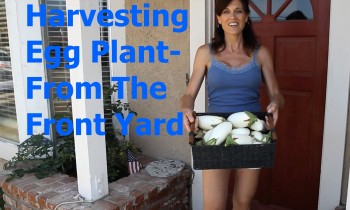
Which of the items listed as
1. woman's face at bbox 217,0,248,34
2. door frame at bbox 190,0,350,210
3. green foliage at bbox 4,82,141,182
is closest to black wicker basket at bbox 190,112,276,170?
woman's face at bbox 217,0,248,34

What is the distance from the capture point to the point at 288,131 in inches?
106

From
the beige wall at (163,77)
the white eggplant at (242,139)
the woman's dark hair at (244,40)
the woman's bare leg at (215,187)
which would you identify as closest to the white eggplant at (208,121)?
the white eggplant at (242,139)

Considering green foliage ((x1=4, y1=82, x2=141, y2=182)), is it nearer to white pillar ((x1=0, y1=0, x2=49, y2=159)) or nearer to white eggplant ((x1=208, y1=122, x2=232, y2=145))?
white pillar ((x1=0, y1=0, x2=49, y2=159))

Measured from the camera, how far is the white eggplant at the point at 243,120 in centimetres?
168

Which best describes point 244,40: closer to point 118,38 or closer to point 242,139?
point 242,139

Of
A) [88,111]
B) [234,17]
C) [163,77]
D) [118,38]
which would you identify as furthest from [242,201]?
[118,38]

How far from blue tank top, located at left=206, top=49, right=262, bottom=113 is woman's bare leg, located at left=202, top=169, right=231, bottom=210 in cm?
35

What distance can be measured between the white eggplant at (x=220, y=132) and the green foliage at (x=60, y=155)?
64.6 inches

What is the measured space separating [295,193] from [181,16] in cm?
172

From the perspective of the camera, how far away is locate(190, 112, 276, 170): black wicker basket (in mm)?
1617

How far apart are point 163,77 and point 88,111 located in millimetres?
961

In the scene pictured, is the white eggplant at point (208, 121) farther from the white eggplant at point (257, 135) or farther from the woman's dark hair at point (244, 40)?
the woman's dark hair at point (244, 40)

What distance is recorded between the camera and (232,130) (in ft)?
5.48

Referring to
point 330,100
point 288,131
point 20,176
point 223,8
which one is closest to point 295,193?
point 288,131
